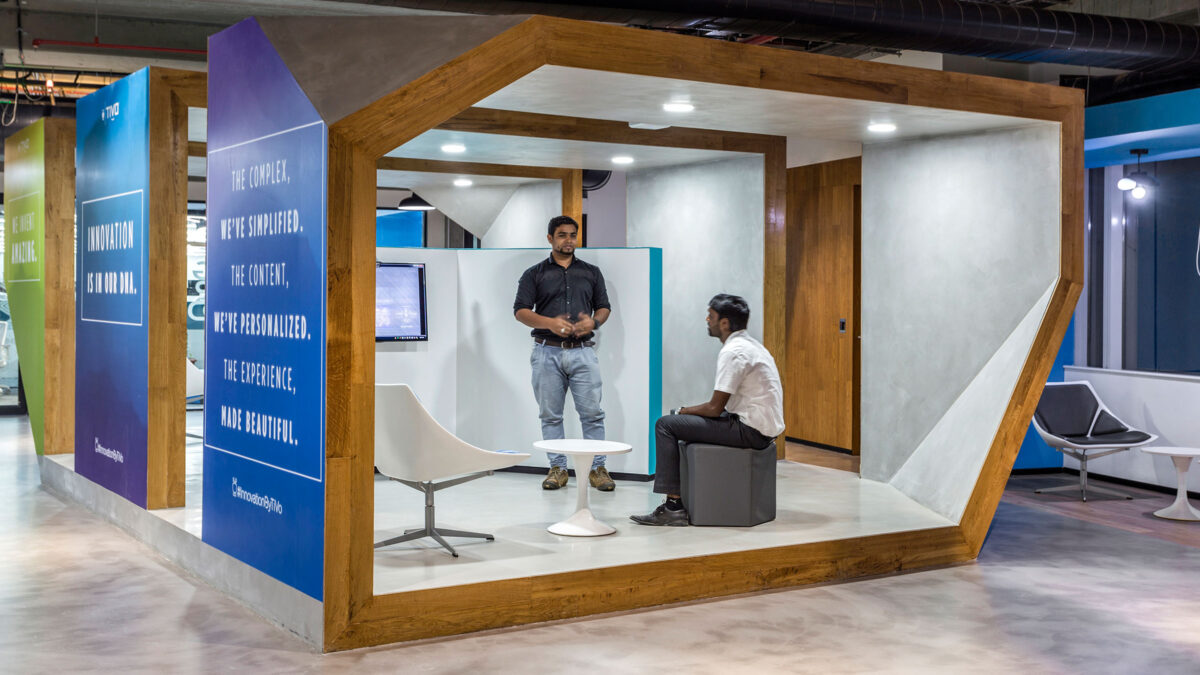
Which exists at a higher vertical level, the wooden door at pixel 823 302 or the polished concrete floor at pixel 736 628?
the wooden door at pixel 823 302

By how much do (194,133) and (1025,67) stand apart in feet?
21.7

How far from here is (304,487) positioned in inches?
175

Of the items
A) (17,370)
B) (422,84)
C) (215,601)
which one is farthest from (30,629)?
(17,370)

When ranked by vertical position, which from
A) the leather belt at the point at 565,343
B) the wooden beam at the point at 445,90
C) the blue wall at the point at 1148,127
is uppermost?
the blue wall at the point at 1148,127

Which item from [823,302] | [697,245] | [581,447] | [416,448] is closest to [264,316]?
[416,448]

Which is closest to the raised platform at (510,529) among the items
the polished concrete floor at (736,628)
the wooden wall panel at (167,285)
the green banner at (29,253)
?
the polished concrete floor at (736,628)

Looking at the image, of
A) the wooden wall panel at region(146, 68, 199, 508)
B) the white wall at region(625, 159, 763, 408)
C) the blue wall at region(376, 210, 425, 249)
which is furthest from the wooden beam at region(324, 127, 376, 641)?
the blue wall at region(376, 210, 425, 249)

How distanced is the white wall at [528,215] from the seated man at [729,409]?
4268 millimetres

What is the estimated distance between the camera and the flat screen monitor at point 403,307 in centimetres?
761

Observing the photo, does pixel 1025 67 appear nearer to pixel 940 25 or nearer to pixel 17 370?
pixel 940 25

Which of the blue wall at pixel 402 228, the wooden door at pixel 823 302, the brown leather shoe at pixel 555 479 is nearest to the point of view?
the brown leather shoe at pixel 555 479

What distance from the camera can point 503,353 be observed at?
25.9ft

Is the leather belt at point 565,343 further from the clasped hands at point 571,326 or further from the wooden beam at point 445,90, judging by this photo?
the wooden beam at point 445,90

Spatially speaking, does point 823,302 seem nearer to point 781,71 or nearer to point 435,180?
point 435,180
